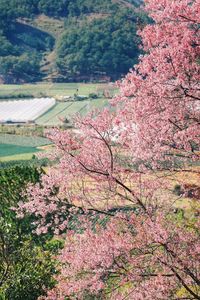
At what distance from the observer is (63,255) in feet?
39.9

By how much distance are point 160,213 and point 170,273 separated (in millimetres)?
1110

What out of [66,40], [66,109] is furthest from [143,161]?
[66,40]

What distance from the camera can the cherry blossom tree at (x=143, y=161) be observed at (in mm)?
11289

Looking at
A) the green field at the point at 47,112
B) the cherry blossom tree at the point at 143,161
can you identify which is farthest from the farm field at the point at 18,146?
the cherry blossom tree at the point at 143,161

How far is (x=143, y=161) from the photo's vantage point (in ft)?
40.0

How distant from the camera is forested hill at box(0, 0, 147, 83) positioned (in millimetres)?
142875

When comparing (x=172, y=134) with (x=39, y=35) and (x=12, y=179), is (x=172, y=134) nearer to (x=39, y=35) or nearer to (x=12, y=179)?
(x=12, y=179)

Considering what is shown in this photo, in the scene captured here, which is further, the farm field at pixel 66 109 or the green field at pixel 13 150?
the farm field at pixel 66 109

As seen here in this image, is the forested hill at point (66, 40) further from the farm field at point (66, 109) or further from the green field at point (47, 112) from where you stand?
the farm field at point (66, 109)

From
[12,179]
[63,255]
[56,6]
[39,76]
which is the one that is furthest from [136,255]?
[56,6]

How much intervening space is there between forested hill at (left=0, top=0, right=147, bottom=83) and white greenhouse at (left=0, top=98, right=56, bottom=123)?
2779 centimetres

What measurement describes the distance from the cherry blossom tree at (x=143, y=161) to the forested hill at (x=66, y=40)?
117 meters

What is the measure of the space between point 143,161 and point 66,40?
480ft

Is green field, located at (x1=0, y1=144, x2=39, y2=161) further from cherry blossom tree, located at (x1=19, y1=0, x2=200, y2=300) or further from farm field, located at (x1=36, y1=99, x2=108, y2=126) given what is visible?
cherry blossom tree, located at (x1=19, y1=0, x2=200, y2=300)
